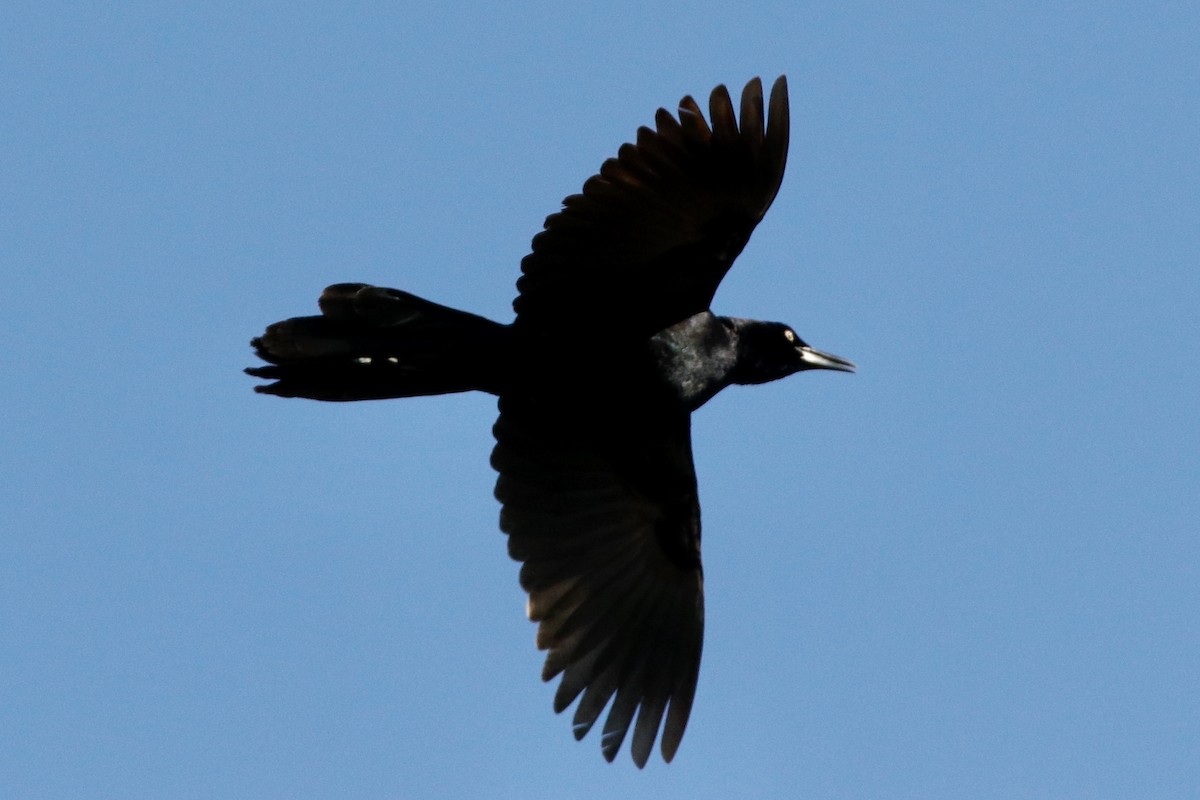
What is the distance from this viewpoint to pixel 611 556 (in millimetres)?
9578

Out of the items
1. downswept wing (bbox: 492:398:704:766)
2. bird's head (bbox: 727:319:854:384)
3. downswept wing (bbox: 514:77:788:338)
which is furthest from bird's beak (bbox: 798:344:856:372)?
downswept wing (bbox: 514:77:788:338)

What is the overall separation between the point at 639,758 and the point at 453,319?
2.33 m

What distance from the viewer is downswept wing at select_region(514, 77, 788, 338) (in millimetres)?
8141

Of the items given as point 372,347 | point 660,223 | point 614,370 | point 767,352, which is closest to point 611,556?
point 614,370

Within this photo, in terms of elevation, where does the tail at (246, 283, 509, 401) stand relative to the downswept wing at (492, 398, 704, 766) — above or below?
above

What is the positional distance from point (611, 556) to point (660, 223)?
2.01 metres

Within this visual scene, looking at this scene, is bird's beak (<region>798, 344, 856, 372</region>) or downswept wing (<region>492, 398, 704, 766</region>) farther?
bird's beak (<region>798, 344, 856, 372</region>)

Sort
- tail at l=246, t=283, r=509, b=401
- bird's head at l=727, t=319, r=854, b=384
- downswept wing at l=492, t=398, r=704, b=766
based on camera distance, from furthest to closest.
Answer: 1. bird's head at l=727, t=319, r=854, b=384
2. downswept wing at l=492, t=398, r=704, b=766
3. tail at l=246, t=283, r=509, b=401

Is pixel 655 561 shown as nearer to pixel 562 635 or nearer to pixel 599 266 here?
pixel 562 635

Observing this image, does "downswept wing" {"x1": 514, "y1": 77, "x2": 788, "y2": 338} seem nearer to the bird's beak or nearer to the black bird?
the black bird

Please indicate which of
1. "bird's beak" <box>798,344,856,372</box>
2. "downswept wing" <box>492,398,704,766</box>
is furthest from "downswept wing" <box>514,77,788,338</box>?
"bird's beak" <box>798,344,856,372</box>

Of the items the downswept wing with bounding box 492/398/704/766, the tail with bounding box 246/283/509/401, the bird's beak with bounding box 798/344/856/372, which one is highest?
the bird's beak with bounding box 798/344/856/372

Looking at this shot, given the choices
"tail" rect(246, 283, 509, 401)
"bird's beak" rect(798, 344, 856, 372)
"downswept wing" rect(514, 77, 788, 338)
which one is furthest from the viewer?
"bird's beak" rect(798, 344, 856, 372)

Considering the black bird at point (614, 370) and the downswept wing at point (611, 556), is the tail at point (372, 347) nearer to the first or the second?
the black bird at point (614, 370)
